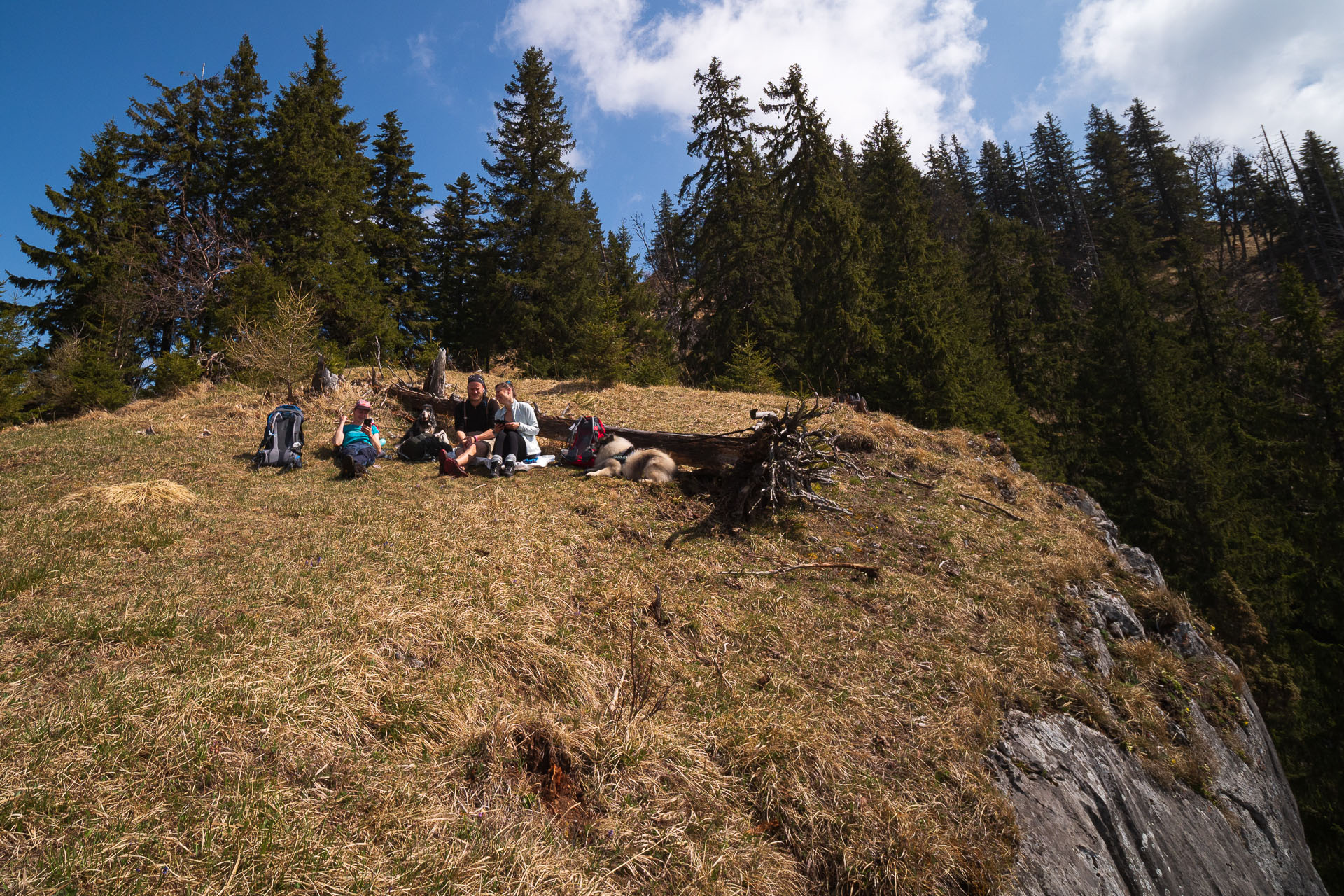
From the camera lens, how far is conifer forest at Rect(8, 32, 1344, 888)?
17.8 meters

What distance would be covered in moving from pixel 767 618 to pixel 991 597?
3040 millimetres

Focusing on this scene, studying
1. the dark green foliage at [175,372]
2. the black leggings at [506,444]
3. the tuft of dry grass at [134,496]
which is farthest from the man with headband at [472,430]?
the dark green foliage at [175,372]

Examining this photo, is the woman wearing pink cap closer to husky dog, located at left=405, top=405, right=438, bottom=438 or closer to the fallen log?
husky dog, located at left=405, top=405, right=438, bottom=438

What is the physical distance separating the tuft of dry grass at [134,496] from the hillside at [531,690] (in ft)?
0.15

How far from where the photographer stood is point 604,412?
1379 centimetres

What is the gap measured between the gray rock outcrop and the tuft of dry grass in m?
8.60

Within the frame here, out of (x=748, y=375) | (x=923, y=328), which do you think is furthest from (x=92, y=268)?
(x=923, y=328)

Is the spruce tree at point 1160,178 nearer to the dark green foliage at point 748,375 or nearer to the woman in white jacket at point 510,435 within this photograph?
the dark green foliage at point 748,375

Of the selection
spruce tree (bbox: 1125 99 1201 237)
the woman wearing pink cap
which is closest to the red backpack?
the woman wearing pink cap

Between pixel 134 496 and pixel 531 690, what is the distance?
5487mm

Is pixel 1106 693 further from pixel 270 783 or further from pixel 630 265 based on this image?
pixel 630 265

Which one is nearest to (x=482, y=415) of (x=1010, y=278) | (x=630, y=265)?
(x=630, y=265)

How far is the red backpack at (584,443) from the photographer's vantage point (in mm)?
9289

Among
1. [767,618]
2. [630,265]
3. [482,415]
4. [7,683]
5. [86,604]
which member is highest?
[630,265]
